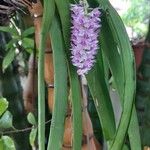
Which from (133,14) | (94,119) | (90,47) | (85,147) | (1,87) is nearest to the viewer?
(90,47)

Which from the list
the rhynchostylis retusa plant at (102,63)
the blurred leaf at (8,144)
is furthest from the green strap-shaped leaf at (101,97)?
the blurred leaf at (8,144)

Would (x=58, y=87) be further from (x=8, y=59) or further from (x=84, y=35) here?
(x=8, y=59)

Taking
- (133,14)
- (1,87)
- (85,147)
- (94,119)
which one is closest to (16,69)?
(1,87)

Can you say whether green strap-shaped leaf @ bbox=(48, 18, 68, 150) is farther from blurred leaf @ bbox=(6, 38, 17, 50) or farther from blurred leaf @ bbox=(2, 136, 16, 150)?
blurred leaf @ bbox=(6, 38, 17, 50)

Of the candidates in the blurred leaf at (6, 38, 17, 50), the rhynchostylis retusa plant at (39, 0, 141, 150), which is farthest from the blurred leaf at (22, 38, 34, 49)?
the rhynchostylis retusa plant at (39, 0, 141, 150)

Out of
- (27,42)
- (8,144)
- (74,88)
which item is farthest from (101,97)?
(27,42)

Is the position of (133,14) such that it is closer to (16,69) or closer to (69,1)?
(16,69)
